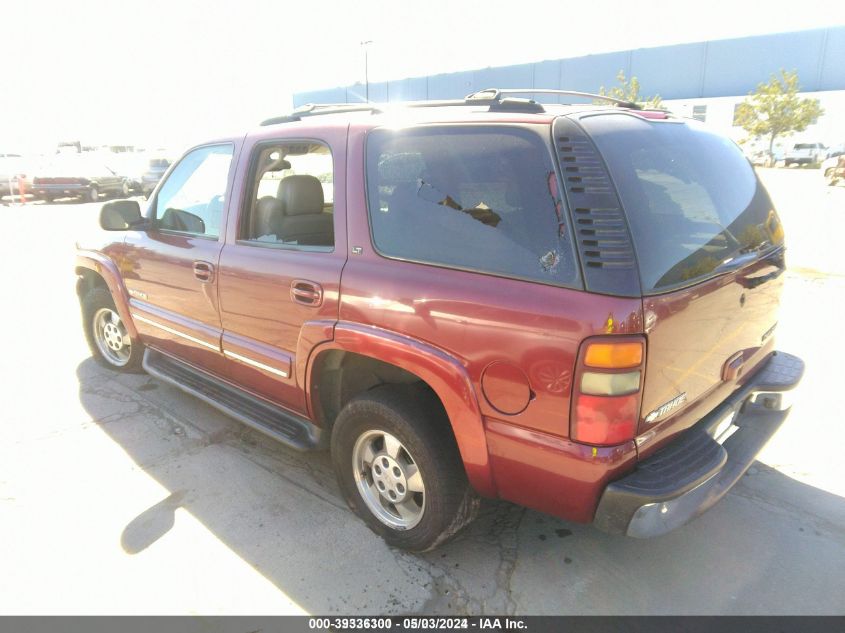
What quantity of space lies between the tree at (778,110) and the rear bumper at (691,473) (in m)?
48.0

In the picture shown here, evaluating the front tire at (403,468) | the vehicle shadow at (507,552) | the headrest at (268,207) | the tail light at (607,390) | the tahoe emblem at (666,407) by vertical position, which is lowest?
the vehicle shadow at (507,552)

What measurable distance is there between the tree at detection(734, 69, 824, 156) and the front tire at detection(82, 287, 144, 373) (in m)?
48.6

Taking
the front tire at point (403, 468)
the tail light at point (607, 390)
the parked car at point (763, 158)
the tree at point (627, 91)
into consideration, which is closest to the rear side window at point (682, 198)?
the tail light at point (607, 390)

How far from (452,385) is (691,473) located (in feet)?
3.01

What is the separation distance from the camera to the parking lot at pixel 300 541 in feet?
7.75

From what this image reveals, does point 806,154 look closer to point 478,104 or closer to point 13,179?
point 13,179

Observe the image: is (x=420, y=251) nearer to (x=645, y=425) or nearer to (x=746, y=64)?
(x=645, y=425)

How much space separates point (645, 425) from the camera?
6.65 feet

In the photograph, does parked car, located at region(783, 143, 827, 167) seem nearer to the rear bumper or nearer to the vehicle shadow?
the vehicle shadow

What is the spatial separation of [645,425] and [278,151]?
7.66 feet

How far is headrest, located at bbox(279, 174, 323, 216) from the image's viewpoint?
3.17 m

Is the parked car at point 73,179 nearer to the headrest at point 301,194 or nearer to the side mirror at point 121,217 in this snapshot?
the side mirror at point 121,217

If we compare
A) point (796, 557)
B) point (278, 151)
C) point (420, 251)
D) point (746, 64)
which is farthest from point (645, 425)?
point (746, 64)

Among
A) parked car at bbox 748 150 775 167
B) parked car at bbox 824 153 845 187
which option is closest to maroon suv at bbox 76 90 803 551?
parked car at bbox 824 153 845 187
